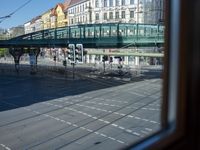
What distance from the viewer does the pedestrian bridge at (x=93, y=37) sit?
18250 mm

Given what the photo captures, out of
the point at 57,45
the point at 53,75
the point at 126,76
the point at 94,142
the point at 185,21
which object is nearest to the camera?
the point at 185,21

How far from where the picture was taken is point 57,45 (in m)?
21.2

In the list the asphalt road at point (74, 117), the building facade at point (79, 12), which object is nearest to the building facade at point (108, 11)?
the building facade at point (79, 12)

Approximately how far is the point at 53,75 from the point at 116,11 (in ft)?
19.0

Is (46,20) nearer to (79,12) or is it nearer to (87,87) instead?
(79,12)

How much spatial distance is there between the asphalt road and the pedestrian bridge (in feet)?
19.0

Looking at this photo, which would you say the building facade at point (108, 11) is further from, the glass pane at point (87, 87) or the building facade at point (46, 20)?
the building facade at point (46, 20)

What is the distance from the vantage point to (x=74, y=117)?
799 cm

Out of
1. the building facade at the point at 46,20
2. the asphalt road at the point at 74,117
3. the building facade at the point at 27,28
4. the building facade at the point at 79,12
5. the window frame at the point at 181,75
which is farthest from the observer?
the building facade at the point at 79,12

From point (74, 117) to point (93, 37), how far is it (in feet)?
39.2

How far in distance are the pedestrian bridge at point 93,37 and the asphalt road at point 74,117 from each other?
5.79 metres

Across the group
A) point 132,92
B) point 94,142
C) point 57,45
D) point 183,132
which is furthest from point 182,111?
point 57,45

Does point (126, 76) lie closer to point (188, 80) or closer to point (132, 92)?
point (132, 92)

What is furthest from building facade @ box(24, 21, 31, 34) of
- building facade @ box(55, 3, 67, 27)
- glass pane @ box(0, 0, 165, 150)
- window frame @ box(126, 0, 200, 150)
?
window frame @ box(126, 0, 200, 150)
